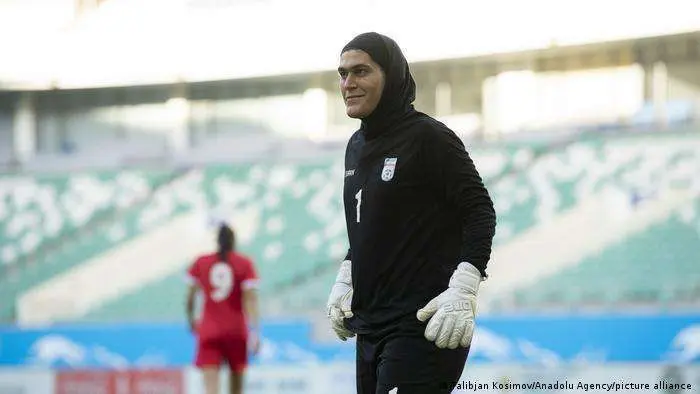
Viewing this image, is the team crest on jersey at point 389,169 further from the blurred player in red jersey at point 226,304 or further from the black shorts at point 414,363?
the blurred player in red jersey at point 226,304

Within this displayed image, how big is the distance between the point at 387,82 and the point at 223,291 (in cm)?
618

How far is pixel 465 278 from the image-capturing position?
337 centimetres

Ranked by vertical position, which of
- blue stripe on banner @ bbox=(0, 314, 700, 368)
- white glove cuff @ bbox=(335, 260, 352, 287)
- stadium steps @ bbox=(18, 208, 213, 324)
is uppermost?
white glove cuff @ bbox=(335, 260, 352, 287)

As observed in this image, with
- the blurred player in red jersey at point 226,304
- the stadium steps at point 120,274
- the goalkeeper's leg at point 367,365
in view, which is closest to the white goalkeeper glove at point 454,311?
the goalkeeper's leg at point 367,365

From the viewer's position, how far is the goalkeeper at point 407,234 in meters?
3.41

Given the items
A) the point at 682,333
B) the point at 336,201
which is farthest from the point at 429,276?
the point at 336,201

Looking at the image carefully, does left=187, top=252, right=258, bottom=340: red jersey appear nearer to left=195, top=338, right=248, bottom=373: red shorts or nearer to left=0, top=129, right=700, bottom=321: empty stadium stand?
left=195, top=338, right=248, bottom=373: red shorts

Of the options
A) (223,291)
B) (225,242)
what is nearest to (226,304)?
(223,291)

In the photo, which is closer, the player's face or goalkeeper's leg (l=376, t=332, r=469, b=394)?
goalkeeper's leg (l=376, t=332, r=469, b=394)

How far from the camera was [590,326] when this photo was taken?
1290 centimetres

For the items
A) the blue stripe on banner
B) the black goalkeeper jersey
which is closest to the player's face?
the black goalkeeper jersey

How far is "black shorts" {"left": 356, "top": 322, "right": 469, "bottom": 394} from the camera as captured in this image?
11.2ft

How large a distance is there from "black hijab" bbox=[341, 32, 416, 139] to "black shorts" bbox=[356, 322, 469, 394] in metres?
0.60

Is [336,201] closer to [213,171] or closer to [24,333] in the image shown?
[213,171]
